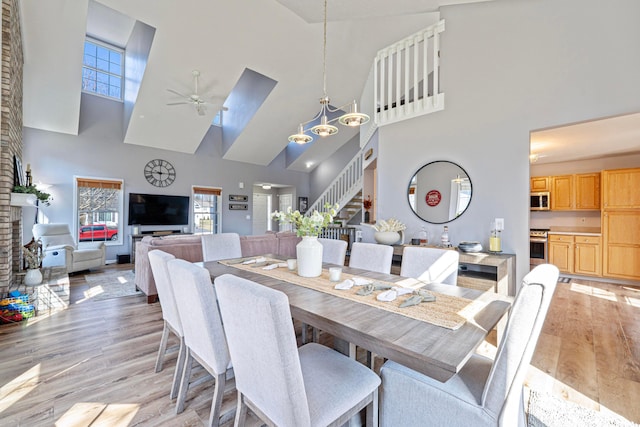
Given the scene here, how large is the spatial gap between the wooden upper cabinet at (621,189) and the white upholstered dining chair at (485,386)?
214 inches

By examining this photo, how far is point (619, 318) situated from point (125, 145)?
9306 mm

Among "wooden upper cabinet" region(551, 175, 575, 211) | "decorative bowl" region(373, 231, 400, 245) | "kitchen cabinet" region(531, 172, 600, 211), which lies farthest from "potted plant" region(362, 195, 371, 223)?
"wooden upper cabinet" region(551, 175, 575, 211)

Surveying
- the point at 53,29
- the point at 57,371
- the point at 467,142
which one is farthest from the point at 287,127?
the point at 57,371

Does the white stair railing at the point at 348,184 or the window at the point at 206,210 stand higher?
the white stair railing at the point at 348,184

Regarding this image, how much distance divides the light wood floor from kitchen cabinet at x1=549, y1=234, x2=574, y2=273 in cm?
193

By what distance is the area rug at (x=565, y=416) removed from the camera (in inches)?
63.8

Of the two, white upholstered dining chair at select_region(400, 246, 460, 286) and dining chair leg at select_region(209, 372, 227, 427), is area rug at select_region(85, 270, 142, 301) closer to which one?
dining chair leg at select_region(209, 372, 227, 427)

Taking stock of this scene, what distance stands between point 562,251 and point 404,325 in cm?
586

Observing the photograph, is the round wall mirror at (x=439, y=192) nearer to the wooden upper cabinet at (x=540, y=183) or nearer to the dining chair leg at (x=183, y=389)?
the dining chair leg at (x=183, y=389)

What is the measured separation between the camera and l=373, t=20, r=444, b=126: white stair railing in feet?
12.1

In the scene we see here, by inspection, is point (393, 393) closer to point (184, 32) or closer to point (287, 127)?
point (184, 32)

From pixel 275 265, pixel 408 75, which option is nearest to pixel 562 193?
pixel 408 75

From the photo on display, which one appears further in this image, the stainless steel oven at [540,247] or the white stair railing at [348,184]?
the white stair railing at [348,184]

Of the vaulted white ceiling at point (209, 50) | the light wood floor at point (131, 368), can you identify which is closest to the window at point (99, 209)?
the vaulted white ceiling at point (209, 50)
